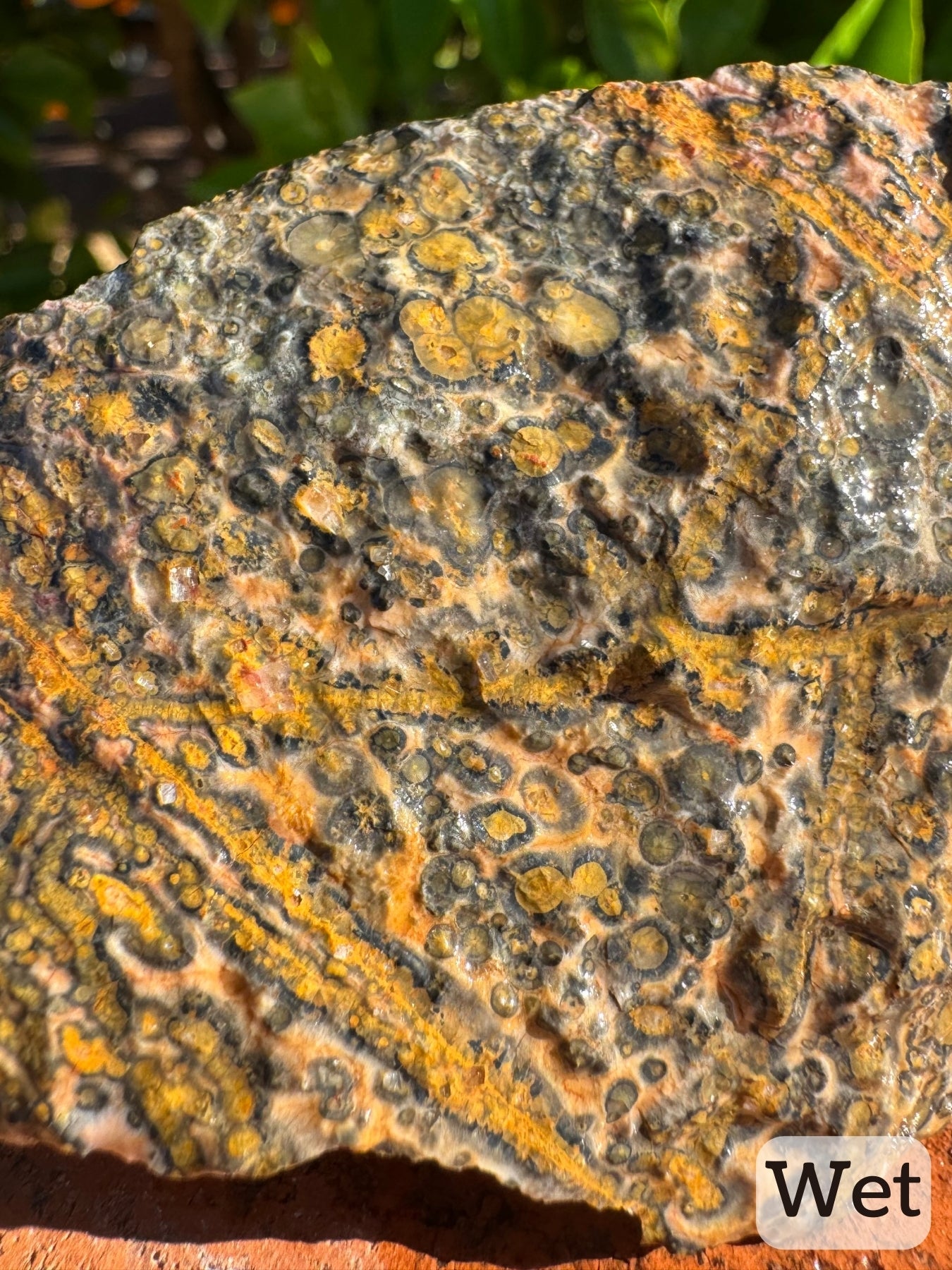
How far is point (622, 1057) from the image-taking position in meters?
0.83

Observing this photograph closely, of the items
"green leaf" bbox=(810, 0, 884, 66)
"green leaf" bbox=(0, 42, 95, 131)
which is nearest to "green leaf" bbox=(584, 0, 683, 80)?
"green leaf" bbox=(810, 0, 884, 66)

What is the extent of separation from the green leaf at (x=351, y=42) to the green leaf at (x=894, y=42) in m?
0.63

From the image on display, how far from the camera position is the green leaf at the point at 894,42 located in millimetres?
1296

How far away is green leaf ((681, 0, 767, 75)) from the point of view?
141cm

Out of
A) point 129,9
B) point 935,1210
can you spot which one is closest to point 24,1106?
point 935,1210

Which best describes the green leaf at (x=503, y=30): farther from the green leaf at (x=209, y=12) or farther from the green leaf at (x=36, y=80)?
the green leaf at (x=36, y=80)

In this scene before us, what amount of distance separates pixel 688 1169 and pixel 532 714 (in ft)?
1.16

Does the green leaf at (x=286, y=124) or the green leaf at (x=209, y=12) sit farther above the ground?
the green leaf at (x=209, y=12)

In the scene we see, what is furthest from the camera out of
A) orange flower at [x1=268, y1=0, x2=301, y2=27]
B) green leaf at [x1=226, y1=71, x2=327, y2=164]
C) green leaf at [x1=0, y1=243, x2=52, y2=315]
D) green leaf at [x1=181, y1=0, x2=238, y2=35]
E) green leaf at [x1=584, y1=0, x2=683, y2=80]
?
orange flower at [x1=268, y1=0, x2=301, y2=27]

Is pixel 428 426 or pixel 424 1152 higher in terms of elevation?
pixel 428 426

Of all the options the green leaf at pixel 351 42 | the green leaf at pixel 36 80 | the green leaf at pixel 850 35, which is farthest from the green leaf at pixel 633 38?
the green leaf at pixel 36 80

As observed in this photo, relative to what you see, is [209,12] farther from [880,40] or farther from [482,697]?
[482,697]

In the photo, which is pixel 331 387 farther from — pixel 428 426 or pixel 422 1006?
pixel 422 1006

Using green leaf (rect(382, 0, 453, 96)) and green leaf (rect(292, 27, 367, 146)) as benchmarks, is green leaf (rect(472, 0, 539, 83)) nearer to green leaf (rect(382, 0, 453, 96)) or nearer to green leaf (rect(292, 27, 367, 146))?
green leaf (rect(382, 0, 453, 96))
